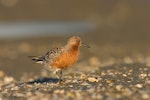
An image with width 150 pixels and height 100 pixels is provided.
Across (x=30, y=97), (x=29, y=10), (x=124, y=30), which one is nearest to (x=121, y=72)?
(x=30, y=97)

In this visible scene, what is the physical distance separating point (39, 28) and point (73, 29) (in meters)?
1.85

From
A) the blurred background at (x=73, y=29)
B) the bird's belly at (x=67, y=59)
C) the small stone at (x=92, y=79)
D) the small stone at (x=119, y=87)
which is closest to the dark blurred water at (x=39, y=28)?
the blurred background at (x=73, y=29)

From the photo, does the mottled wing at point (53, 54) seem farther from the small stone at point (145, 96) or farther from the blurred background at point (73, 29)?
the blurred background at point (73, 29)

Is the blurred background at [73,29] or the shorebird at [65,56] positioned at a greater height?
the blurred background at [73,29]

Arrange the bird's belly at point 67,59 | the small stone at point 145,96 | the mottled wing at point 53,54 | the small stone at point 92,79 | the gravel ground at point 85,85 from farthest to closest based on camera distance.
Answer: the small stone at point 92,79
the mottled wing at point 53,54
the bird's belly at point 67,59
the gravel ground at point 85,85
the small stone at point 145,96

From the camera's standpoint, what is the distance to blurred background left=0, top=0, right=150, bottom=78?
832 inches

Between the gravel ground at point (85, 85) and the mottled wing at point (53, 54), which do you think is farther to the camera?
the mottled wing at point (53, 54)

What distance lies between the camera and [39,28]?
1128 inches

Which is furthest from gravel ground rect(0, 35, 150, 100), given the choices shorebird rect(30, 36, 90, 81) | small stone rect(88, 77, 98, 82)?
shorebird rect(30, 36, 90, 81)

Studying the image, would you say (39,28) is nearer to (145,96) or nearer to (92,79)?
(92,79)

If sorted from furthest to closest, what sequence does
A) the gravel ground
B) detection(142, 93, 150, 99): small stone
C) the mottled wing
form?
the mottled wing < the gravel ground < detection(142, 93, 150, 99): small stone

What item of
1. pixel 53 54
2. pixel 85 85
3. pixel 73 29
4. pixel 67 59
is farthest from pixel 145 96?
pixel 73 29

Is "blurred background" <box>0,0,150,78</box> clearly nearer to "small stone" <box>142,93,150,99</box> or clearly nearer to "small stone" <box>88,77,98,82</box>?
"small stone" <box>88,77,98,82</box>

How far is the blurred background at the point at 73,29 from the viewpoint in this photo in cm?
2113
